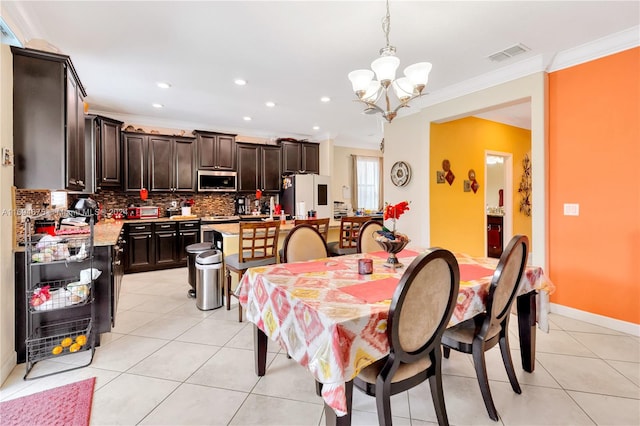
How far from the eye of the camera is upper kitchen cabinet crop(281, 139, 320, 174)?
663cm

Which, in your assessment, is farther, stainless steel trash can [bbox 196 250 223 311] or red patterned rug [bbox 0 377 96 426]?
stainless steel trash can [bbox 196 250 223 311]

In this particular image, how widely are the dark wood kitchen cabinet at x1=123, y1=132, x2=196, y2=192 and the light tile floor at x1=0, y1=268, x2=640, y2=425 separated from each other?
3.10 meters

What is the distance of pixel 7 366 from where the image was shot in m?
2.17

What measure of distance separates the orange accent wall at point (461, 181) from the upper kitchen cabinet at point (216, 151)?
144 inches

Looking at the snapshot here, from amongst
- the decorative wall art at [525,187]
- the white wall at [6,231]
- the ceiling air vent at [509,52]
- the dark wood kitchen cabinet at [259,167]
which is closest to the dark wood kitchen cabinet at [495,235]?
the decorative wall art at [525,187]

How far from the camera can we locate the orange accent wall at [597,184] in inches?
111

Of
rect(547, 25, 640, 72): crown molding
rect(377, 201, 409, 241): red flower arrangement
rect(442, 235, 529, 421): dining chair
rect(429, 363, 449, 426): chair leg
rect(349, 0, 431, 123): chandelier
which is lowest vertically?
rect(429, 363, 449, 426): chair leg

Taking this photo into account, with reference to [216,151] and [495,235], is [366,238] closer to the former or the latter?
[216,151]

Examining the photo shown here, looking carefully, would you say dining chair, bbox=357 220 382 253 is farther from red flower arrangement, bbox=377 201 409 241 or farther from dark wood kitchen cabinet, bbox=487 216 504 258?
dark wood kitchen cabinet, bbox=487 216 504 258

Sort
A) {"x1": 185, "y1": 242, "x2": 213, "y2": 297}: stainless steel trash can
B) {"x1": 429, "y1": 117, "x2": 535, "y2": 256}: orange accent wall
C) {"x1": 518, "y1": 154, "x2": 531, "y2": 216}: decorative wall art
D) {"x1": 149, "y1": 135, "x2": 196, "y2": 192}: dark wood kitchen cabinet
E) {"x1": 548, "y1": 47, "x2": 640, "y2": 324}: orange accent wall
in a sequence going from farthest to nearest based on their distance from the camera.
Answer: {"x1": 518, "y1": 154, "x2": 531, "y2": 216}: decorative wall art → {"x1": 149, "y1": 135, "x2": 196, "y2": 192}: dark wood kitchen cabinet → {"x1": 429, "y1": 117, "x2": 535, "y2": 256}: orange accent wall → {"x1": 185, "y1": 242, "x2": 213, "y2": 297}: stainless steel trash can → {"x1": 548, "y1": 47, "x2": 640, "y2": 324}: orange accent wall

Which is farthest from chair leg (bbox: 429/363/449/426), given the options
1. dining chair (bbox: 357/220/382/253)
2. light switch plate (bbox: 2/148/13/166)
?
light switch plate (bbox: 2/148/13/166)

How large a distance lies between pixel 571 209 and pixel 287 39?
10.8ft

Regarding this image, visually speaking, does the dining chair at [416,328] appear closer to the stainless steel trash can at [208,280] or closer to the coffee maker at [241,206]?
the stainless steel trash can at [208,280]

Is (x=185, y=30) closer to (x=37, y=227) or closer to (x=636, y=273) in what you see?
(x=37, y=227)
